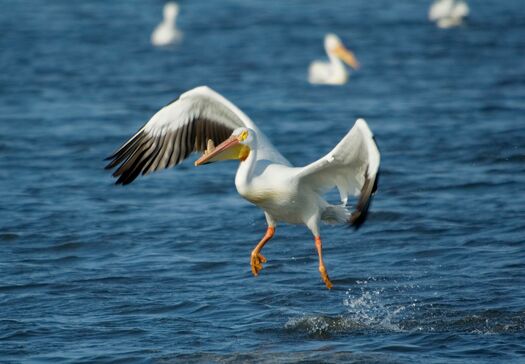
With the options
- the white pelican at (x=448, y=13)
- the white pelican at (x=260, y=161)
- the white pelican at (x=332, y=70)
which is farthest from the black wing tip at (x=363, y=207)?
the white pelican at (x=448, y=13)

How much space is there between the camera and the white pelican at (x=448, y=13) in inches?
960

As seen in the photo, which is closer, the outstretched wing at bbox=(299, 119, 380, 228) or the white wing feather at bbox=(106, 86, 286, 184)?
the outstretched wing at bbox=(299, 119, 380, 228)

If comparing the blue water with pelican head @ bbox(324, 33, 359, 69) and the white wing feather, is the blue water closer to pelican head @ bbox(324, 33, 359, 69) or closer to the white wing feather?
pelican head @ bbox(324, 33, 359, 69)

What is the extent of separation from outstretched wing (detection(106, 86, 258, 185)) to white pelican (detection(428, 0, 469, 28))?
635 inches

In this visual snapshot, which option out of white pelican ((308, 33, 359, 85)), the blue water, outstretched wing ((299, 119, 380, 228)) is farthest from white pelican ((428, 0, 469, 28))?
outstretched wing ((299, 119, 380, 228))

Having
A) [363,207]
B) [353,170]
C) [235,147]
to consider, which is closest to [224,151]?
[235,147]

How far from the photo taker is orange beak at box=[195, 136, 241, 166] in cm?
812

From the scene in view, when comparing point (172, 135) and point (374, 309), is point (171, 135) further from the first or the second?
point (374, 309)

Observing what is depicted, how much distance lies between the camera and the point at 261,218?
1142cm

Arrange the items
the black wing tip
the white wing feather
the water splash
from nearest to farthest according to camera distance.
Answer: the black wing tip, the water splash, the white wing feather

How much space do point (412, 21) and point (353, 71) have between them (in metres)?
5.54

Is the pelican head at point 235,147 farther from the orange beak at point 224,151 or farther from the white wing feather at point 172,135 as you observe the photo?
the white wing feather at point 172,135

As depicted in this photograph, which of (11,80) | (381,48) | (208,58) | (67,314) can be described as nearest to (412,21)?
(381,48)

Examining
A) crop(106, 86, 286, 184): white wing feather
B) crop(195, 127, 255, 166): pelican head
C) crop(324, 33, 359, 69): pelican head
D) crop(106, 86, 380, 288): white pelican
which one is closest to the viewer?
crop(106, 86, 380, 288): white pelican
